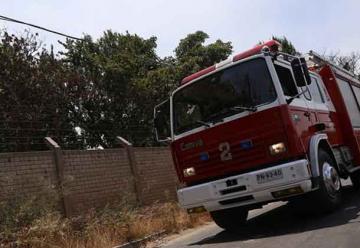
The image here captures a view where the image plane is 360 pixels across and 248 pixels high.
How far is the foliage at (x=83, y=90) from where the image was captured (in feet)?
53.9

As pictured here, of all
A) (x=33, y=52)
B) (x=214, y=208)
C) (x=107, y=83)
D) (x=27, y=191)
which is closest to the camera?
(x=214, y=208)

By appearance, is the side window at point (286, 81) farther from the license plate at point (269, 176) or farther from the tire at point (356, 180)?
the tire at point (356, 180)


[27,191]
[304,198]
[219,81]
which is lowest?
[304,198]

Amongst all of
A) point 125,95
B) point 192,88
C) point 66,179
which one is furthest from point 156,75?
point 192,88

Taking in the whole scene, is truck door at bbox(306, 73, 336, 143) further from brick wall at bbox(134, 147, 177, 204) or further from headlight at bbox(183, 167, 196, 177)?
brick wall at bbox(134, 147, 177, 204)

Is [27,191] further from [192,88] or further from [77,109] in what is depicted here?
[77,109]

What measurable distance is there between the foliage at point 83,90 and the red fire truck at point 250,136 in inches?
207

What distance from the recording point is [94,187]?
13.7 metres

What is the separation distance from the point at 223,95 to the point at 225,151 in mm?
925

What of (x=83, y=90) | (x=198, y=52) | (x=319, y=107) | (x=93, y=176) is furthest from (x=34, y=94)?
(x=198, y=52)

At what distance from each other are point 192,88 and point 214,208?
2117mm

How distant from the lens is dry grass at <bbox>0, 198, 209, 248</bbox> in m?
9.65

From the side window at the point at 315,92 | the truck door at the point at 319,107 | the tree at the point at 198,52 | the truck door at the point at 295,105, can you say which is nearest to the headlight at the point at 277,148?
the truck door at the point at 295,105

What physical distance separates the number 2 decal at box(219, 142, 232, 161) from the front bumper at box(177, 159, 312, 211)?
0.34 meters
